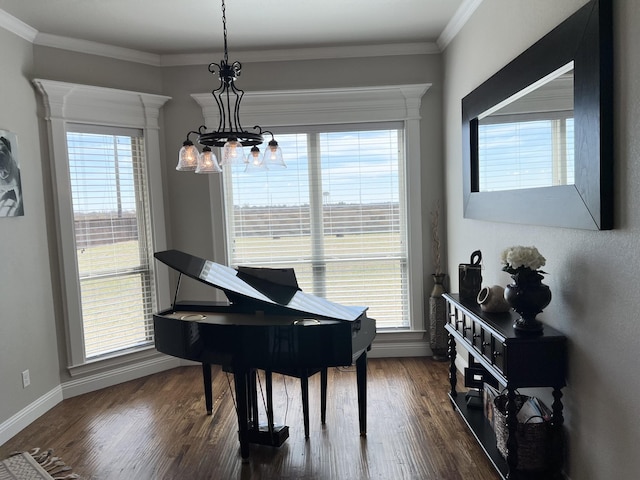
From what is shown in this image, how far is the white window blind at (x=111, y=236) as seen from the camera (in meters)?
3.87

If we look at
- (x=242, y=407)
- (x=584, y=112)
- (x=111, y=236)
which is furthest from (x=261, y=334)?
(x=111, y=236)

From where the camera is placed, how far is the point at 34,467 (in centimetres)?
274

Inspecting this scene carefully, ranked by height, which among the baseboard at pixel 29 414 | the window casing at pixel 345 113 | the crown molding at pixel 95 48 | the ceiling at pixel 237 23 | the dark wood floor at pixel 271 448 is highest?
the ceiling at pixel 237 23

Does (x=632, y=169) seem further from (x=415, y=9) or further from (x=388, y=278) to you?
(x=388, y=278)

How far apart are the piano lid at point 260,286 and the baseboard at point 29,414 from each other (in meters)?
1.59

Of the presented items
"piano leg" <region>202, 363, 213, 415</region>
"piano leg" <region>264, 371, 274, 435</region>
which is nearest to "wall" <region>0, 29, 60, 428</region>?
"piano leg" <region>202, 363, 213, 415</region>

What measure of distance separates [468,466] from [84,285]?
10.6ft

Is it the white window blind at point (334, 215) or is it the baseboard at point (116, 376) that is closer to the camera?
the baseboard at point (116, 376)

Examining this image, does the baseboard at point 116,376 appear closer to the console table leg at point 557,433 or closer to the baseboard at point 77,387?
the baseboard at point 77,387

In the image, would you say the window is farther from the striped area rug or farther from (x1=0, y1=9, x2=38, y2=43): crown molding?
the striped area rug

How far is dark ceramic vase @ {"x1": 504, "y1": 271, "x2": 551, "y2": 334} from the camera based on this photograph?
221 centimetres

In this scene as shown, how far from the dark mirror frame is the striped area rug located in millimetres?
2958

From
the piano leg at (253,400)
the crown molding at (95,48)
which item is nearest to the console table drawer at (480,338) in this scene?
the piano leg at (253,400)

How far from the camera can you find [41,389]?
140 inches
